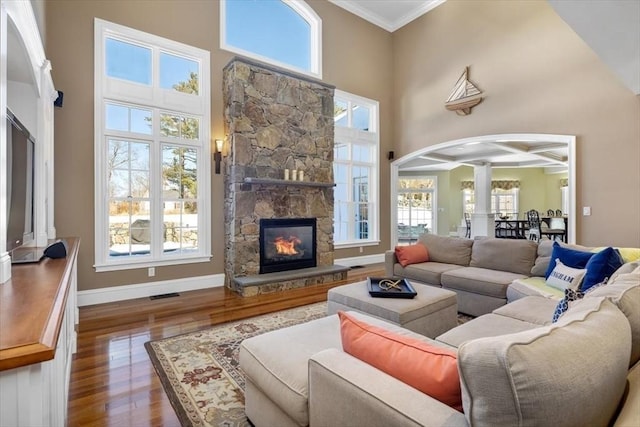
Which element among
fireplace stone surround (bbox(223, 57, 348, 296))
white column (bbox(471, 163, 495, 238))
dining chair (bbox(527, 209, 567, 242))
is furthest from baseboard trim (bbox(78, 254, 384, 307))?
dining chair (bbox(527, 209, 567, 242))

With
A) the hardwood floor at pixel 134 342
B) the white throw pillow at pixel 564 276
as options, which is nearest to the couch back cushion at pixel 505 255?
the white throw pillow at pixel 564 276

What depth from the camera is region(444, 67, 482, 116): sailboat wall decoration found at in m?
6.20

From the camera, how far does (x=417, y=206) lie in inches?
513

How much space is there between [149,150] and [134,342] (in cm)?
269

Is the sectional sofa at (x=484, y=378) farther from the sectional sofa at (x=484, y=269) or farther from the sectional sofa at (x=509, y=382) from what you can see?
the sectional sofa at (x=484, y=269)

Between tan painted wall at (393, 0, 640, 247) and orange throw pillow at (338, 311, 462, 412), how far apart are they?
5287 millimetres

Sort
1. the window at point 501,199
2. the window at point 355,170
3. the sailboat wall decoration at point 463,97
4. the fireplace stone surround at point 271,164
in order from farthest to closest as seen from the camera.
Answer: the window at point 501,199, the window at point 355,170, the sailboat wall decoration at point 463,97, the fireplace stone surround at point 271,164

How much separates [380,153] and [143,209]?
5.03 meters

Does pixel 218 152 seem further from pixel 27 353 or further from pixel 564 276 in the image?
pixel 564 276

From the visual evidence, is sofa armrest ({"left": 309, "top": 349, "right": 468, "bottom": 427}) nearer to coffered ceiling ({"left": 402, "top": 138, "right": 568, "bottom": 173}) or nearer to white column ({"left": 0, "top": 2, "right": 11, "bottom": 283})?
white column ({"left": 0, "top": 2, "right": 11, "bottom": 283})

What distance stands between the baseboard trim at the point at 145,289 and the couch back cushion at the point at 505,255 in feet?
12.3

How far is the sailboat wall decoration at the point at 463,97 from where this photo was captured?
620 centimetres

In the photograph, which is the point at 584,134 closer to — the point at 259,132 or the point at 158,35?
the point at 259,132

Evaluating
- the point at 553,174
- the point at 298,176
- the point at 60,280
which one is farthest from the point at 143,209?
the point at 553,174
